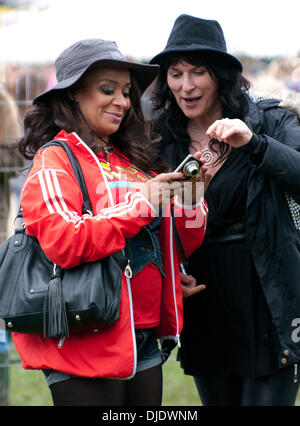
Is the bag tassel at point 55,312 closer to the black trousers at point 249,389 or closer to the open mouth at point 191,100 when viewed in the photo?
the black trousers at point 249,389

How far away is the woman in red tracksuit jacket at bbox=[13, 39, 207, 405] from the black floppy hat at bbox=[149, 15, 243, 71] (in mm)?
343

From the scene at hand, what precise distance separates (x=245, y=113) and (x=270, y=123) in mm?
126

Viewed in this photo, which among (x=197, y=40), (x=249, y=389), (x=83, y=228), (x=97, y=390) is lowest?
(x=249, y=389)

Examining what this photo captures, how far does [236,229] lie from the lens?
3178 mm

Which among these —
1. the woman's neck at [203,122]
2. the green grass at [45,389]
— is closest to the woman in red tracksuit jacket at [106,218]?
the woman's neck at [203,122]

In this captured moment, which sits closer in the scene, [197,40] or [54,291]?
[54,291]

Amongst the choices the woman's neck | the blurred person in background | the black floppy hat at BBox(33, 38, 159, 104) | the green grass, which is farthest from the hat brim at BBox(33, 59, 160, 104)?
the green grass

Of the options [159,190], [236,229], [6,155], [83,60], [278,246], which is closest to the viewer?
[159,190]

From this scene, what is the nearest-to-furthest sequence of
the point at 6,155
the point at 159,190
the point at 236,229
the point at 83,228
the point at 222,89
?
the point at 83,228 < the point at 159,190 < the point at 236,229 < the point at 222,89 < the point at 6,155

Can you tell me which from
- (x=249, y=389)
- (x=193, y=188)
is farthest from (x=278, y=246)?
(x=249, y=389)

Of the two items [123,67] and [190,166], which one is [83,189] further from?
[123,67]

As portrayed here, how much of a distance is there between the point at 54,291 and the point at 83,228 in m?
0.24

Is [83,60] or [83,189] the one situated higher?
[83,60]

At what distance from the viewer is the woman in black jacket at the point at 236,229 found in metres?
3.03
